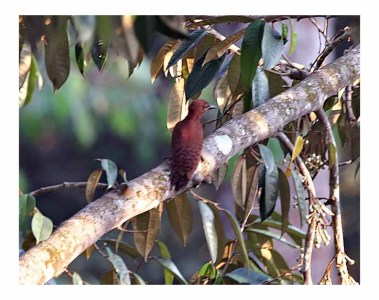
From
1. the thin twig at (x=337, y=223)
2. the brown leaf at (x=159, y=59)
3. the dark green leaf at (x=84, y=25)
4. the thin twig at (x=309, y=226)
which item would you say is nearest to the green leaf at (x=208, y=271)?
the thin twig at (x=309, y=226)

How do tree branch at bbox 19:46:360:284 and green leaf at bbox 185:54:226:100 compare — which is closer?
tree branch at bbox 19:46:360:284

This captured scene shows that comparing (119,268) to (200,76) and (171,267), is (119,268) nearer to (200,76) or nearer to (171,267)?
(171,267)

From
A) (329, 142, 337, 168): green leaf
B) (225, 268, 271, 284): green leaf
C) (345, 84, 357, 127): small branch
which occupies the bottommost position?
(225, 268, 271, 284): green leaf

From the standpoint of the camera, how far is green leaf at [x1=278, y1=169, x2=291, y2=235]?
2293mm

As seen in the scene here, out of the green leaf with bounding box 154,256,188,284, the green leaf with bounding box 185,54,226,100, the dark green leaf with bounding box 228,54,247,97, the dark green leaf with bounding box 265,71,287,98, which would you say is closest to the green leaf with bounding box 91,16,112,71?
the green leaf with bounding box 185,54,226,100

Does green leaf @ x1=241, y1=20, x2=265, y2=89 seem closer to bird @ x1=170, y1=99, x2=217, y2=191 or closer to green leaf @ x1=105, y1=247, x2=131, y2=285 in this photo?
bird @ x1=170, y1=99, x2=217, y2=191

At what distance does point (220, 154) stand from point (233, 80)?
9.3 inches

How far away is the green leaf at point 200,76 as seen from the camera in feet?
7.29

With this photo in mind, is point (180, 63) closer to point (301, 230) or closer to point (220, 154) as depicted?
point (220, 154)

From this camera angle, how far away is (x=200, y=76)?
7.32 feet

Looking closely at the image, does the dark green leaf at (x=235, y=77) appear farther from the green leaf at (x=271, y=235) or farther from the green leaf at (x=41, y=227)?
the green leaf at (x=41, y=227)

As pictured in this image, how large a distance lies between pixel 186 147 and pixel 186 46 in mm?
Result: 308

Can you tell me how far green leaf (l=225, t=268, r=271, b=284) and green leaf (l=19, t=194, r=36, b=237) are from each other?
0.63m

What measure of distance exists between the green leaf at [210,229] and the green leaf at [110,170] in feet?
1.12
